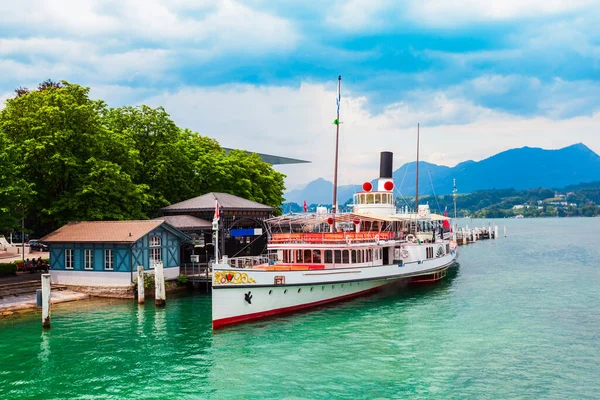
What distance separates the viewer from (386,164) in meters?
53.2

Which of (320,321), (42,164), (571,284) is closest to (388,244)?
(320,321)

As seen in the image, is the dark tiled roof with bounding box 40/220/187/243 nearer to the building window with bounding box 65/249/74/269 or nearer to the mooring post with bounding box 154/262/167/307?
the building window with bounding box 65/249/74/269

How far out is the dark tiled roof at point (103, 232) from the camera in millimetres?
37312

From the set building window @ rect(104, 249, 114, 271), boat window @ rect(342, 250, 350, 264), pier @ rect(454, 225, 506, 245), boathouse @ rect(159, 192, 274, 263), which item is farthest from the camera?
pier @ rect(454, 225, 506, 245)

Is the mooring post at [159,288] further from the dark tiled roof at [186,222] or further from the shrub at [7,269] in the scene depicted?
the shrub at [7,269]

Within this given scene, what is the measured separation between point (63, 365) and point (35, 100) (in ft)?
93.3

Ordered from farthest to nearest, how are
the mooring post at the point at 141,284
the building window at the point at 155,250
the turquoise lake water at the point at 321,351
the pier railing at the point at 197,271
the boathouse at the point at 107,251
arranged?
1. the pier railing at the point at 197,271
2. the building window at the point at 155,250
3. the boathouse at the point at 107,251
4. the mooring post at the point at 141,284
5. the turquoise lake water at the point at 321,351

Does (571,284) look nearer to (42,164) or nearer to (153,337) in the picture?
(153,337)

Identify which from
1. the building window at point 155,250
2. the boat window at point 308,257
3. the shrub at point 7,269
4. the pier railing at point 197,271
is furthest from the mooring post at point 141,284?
the shrub at point 7,269

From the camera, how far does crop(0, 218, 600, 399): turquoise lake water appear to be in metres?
20.0

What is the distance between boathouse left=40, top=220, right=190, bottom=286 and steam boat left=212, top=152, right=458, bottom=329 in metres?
5.60

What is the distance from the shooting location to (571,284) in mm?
44625

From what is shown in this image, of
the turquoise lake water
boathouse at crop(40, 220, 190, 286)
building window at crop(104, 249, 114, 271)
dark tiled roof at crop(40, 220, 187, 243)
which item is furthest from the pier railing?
building window at crop(104, 249, 114, 271)

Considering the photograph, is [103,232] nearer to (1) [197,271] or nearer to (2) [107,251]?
(2) [107,251]
